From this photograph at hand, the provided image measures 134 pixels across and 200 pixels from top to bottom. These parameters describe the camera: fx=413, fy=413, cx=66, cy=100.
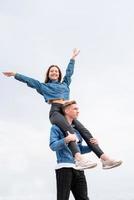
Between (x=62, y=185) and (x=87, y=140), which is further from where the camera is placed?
(x=87, y=140)

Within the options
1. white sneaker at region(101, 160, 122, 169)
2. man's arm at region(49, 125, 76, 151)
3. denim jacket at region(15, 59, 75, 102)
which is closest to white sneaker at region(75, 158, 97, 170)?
man's arm at region(49, 125, 76, 151)

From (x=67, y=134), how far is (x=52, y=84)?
61.3 inches

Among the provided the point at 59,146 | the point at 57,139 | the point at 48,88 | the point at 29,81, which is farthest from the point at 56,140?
the point at 29,81

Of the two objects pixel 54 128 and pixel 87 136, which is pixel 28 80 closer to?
pixel 54 128

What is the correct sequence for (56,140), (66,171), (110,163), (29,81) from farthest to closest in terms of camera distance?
(29,81) → (110,163) → (56,140) → (66,171)

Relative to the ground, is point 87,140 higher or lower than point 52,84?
lower

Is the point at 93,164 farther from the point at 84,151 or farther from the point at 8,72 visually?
the point at 8,72

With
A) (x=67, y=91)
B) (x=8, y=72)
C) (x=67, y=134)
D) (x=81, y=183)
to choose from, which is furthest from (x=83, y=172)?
(x=8, y=72)

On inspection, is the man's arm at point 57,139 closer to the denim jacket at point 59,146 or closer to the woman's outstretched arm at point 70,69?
the denim jacket at point 59,146

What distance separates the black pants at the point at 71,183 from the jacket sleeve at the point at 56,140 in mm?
431

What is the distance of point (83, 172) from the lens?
7840 mm

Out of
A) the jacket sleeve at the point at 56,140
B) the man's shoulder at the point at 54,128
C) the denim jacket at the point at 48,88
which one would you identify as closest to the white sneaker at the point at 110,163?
the jacket sleeve at the point at 56,140

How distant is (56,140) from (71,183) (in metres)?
0.86

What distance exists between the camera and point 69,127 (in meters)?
7.96
